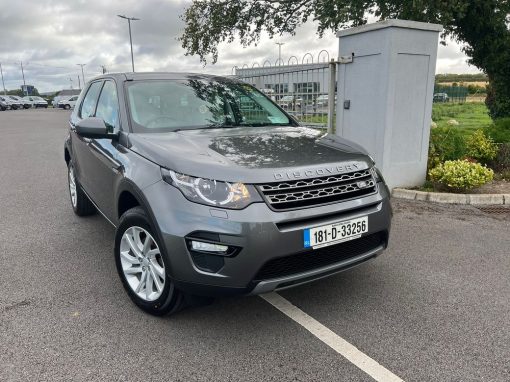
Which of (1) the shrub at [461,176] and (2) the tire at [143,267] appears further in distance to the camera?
(1) the shrub at [461,176]

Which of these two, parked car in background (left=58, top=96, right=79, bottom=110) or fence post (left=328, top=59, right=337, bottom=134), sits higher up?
fence post (left=328, top=59, right=337, bottom=134)

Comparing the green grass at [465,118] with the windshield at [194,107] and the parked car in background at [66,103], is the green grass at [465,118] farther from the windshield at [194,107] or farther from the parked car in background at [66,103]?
the parked car in background at [66,103]

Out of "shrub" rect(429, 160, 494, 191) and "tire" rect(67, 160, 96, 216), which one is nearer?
"tire" rect(67, 160, 96, 216)

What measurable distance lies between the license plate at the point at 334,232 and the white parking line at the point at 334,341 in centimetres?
62

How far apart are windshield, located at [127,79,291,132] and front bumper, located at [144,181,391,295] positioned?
1.04 meters

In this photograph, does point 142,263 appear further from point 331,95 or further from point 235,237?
point 331,95

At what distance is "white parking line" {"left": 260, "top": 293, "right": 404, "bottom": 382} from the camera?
2400 mm

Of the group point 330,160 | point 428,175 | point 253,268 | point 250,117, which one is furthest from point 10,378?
point 428,175

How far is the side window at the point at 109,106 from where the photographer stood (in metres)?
3.63

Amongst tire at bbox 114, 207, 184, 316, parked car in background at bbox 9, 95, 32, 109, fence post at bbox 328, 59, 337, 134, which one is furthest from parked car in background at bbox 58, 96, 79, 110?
tire at bbox 114, 207, 184, 316

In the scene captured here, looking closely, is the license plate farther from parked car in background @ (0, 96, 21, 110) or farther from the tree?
parked car in background @ (0, 96, 21, 110)

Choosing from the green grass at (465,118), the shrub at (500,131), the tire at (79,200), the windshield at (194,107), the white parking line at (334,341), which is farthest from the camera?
the green grass at (465,118)

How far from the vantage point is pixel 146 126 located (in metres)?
3.42

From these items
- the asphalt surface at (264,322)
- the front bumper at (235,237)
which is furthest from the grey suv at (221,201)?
the asphalt surface at (264,322)
